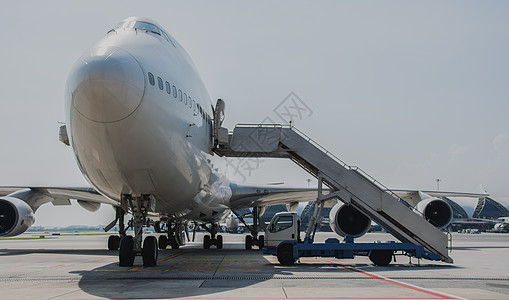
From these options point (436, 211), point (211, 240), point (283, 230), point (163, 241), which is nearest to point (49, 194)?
point (163, 241)

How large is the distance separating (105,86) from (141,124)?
1.09 metres

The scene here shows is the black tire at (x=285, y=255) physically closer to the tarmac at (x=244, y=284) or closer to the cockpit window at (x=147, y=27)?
the tarmac at (x=244, y=284)

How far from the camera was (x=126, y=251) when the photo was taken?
10688mm

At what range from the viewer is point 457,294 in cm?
726

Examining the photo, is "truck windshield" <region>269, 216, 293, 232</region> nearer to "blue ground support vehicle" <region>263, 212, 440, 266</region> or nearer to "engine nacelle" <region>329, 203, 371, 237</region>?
"blue ground support vehicle" <region>263, 212, 440, 266</region>

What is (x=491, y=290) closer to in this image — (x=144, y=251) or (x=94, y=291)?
(x=94, y=291)

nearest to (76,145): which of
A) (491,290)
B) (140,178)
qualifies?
(140,178)

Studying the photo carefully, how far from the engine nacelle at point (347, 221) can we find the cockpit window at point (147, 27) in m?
9.24

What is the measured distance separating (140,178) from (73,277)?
268 centimetres

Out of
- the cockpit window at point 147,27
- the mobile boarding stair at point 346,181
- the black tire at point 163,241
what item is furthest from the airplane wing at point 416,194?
the cockpit window at point 147,27

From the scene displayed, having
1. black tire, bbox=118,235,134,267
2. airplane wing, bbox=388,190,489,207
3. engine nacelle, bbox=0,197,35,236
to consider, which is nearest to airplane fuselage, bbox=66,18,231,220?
black tire, bbox=118,235,134,267

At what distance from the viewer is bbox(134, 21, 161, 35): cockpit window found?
11.3m

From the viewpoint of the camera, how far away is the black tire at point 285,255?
44.6ft

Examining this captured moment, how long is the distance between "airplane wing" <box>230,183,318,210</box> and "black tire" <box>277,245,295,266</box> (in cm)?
638
